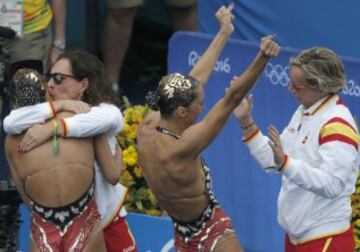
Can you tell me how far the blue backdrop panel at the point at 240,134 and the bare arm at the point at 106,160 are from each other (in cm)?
150

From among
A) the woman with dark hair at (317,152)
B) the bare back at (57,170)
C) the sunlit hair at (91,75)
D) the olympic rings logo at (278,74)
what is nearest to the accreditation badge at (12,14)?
the olympic rings logo at (278,74)

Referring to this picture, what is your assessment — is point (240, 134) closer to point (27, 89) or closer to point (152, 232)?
point (152, 232)

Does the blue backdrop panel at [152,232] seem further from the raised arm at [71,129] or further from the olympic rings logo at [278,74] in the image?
the raised arm at [71,129]

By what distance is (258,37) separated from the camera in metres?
9.30

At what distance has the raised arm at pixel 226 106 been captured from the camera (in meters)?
5.95

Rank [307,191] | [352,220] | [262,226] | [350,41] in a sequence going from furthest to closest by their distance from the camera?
1. [350,41]
2. [262,226]
3. [352,220]
4. [307,191]

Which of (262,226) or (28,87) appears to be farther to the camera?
(262,226)

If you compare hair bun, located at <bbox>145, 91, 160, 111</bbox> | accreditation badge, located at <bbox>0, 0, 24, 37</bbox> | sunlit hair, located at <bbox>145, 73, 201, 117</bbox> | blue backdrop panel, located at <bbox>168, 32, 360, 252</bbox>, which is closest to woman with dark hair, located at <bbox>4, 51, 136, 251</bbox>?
hair bun, located at <bbox>145, 91, 160, 111</bbox>

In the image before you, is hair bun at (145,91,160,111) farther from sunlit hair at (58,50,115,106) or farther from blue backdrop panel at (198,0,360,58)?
blue backdrop panel at (198,0,360,58)

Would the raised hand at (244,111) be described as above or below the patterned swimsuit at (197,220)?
above

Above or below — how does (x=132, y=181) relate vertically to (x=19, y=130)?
below

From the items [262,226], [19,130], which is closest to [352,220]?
[262,226]

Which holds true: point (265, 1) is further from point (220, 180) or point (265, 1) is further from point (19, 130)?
point (19, 130)

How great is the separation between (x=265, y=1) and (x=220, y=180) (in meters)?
1.66
